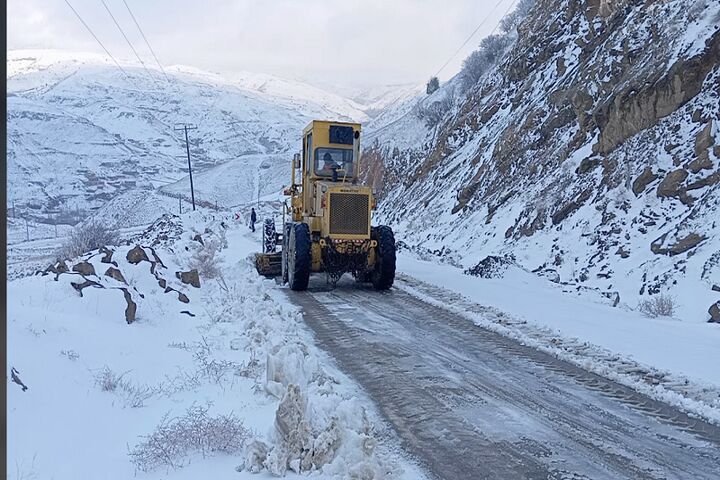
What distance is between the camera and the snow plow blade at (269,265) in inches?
674

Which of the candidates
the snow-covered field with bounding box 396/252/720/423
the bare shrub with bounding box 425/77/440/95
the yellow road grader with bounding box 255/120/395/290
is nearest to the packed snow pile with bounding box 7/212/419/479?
the snow-covered field with bounding box 396/252/720/423

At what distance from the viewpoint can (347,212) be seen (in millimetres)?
14453

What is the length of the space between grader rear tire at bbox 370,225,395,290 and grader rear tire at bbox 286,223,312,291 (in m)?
1.42

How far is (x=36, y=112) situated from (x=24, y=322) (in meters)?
135

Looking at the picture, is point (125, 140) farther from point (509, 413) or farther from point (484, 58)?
point (509, 413)

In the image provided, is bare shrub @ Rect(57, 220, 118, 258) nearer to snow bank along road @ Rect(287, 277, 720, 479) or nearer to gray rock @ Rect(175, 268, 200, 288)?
gray rock @ Rect(175, 268, 200, 288)

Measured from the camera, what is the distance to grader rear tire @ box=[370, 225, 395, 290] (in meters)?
14.4

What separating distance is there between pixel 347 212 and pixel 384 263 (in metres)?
1.28

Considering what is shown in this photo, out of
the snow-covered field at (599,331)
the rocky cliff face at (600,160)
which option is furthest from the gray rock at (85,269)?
the rocky cliff face at (600,160)

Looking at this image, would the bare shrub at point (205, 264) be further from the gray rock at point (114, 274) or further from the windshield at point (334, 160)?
the gray rock at point (114, 274)

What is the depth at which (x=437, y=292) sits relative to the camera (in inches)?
551

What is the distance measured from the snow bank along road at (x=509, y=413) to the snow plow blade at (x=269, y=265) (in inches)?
Result: 277

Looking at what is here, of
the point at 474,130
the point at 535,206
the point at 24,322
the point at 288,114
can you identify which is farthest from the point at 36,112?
the point at 24,322

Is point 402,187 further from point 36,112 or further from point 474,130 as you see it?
point 36,112
